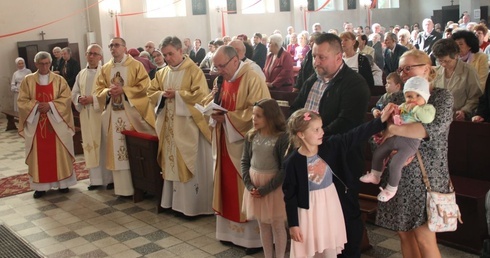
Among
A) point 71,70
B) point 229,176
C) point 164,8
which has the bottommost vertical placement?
point 229,176

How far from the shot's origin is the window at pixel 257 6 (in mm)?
21469

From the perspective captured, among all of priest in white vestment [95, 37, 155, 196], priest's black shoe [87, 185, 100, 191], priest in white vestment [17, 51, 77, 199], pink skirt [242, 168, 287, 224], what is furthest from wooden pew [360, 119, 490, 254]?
priest in white vestment [17, 51, 77, 199]

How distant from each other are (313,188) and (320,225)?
0.76 ft

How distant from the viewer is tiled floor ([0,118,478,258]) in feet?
17.6

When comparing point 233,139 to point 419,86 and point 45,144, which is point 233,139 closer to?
point 419,86

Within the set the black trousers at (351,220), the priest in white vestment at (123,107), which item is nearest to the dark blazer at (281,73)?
the priest in white vestment at (123,107)

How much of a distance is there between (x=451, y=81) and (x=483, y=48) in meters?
5.52

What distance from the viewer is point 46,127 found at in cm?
761

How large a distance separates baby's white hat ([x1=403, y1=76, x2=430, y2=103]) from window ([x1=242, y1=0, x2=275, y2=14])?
1844cm

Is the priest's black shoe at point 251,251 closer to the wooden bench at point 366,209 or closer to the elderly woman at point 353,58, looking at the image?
the wooden bench at point 366,209

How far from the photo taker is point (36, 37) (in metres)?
16.7

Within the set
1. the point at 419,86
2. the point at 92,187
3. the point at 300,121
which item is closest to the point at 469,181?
the point at 419,86

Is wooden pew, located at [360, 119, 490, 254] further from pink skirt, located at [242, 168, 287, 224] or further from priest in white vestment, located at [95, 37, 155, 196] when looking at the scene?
priest in white vestment, located at [95, 37, 155, 196]

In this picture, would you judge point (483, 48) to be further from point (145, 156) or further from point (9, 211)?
point (9, 211)
